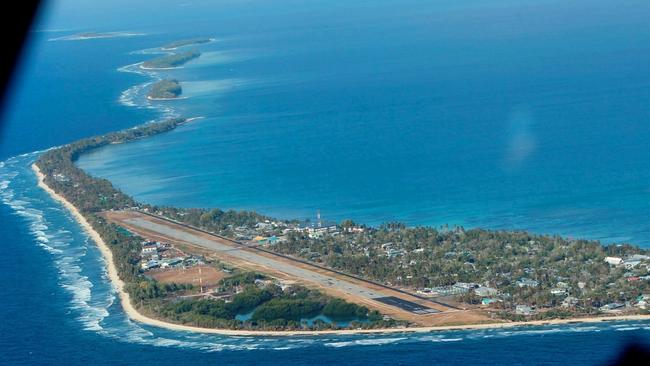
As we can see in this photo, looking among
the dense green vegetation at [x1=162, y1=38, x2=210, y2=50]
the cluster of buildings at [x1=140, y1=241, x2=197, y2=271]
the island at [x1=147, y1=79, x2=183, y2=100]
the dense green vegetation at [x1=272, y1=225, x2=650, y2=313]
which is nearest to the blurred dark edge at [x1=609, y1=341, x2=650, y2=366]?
the dense green vegetation at [x1=272, y1=225, x2=650, y2=313]

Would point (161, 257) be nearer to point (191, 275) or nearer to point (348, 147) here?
point (191, 275)

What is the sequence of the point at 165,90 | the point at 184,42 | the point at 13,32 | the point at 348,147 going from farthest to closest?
the point at 184,42
the point at 165,90
the point at 348,147
the point at 13,32

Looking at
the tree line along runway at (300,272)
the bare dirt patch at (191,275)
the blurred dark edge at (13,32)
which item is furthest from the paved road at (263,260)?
the blurred dark edge at (13,32)

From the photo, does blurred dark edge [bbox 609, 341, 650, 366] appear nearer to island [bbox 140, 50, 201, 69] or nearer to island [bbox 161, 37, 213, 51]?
island [bbox 140, 50, 201, 69]

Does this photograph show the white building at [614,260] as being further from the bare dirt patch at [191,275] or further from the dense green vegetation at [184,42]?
the dense green vegetation at [184,42]

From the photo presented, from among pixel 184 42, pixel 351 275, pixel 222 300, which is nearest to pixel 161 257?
pixel 222 300

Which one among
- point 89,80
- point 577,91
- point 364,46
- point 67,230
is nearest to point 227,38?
point 364,46

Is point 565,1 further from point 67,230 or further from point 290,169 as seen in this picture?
point 67,230
